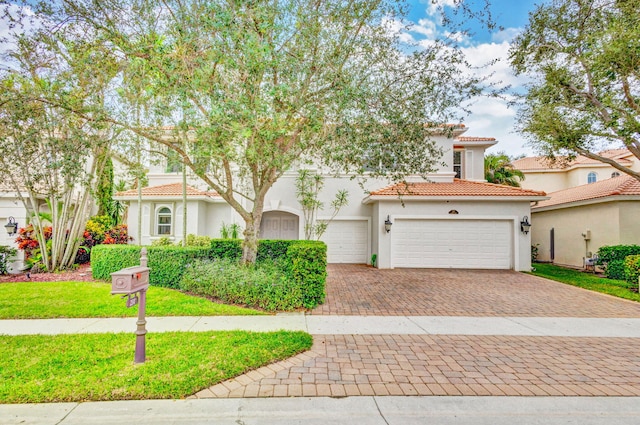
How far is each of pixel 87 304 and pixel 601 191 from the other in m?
19.6

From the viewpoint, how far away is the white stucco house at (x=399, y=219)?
13578mm

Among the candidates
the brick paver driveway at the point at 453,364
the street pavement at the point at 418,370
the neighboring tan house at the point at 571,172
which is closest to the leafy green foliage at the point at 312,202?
the street pavement at the point at 418,370

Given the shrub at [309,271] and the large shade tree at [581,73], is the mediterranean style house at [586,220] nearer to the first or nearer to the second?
the large shade tree at [581,73]

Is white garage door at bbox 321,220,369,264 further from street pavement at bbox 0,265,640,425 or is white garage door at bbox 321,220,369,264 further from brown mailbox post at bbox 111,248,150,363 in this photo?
brown mailbox post at bbox 111,248,150,363

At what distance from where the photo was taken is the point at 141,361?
3982 millimetres

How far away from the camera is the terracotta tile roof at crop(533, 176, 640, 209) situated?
13.1 meters

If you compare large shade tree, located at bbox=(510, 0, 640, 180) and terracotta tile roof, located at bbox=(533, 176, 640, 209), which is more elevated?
large shade tree, located at bbox=(510, 0, 640, 180)

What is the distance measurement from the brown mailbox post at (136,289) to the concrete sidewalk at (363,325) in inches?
57.8

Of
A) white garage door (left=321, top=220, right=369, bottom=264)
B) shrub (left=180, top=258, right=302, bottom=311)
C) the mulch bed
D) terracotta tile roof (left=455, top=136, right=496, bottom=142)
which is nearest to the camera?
shrub (left=180, top=258, right=302, bottom=311)

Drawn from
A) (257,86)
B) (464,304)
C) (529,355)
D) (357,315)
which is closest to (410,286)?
(464,304)

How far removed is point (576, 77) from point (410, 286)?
9.68 metres

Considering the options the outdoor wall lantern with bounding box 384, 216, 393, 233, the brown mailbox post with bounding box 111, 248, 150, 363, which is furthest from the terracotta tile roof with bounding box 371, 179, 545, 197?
the brown mailbox post with bounding box 111, 248, 150, 363

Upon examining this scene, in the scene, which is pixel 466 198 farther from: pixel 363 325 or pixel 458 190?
pixel 363 325

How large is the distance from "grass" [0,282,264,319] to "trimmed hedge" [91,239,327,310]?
1.50 feet
